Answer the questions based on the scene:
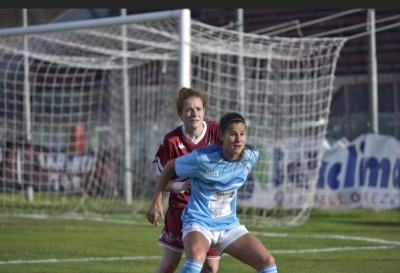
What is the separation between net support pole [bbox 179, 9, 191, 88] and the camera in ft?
33.0

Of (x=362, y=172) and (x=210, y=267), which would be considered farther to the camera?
(x=362, y=172)

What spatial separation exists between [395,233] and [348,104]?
5.15 meters

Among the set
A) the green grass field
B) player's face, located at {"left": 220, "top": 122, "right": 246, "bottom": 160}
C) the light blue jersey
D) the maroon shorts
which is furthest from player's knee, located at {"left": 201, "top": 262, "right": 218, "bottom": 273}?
the green grass field

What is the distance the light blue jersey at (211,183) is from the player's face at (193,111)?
412 millimetres

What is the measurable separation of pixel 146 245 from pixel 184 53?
260cm

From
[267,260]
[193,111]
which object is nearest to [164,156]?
[193,111]

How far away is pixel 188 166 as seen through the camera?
17.7 feet

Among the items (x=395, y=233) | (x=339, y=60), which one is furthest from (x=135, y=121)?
(x=395, y=233)

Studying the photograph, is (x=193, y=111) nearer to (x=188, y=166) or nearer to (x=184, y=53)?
(x=188, y=166)

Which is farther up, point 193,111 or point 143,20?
point 143,20

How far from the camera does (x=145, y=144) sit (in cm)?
1762

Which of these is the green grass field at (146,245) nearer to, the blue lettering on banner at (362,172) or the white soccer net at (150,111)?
the blue lettering on banner at (362,172)

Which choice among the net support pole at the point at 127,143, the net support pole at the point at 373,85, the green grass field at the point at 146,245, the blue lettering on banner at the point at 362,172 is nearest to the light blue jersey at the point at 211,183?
the green grass field at the point at 146,245

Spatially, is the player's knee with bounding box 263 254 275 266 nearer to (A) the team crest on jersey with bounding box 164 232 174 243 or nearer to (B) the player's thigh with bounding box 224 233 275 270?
(B) the player's thigh with bounding box 224 233 275 270
